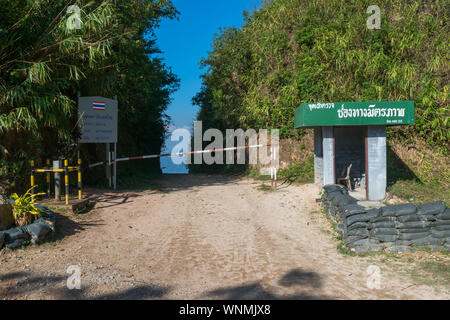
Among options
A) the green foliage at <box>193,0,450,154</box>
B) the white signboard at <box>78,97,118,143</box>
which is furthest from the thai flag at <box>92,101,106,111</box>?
the green foliage at <box>193,0,450,154</box>

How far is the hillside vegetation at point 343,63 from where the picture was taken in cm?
1441

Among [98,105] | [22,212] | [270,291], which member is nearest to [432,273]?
[270,291]

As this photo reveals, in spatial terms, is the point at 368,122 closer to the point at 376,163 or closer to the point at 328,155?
the point at 376,163

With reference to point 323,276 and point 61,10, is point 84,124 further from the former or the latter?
point 323,276

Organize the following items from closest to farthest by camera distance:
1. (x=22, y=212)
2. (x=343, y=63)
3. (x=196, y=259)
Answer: (x=196, y=259)
(x=22, y=212)
(x=343, y=63)

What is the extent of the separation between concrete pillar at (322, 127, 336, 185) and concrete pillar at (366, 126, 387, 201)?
1.02m

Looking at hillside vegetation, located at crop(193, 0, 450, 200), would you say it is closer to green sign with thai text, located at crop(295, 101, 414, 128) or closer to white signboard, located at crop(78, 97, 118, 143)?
green sign with thai text, located at crop(295, 101, 414, 128)

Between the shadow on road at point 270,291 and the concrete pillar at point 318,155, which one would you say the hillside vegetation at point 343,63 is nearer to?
the concrete pillar at point 318,155

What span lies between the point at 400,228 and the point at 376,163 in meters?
4.08

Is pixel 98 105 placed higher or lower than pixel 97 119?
higher

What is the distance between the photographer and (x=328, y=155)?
988 cm

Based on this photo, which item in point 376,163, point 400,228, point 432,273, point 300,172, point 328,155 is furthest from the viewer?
point 300,172

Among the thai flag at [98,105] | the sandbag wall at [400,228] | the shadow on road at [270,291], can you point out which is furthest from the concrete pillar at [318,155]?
the thai flag at [98,105]
